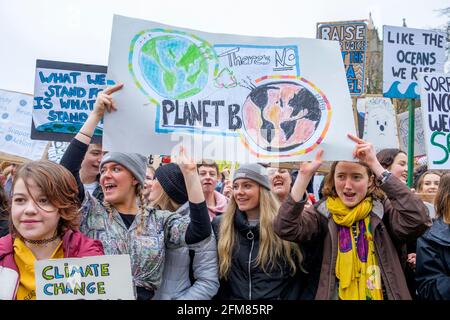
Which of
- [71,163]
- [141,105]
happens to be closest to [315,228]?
[141,105]

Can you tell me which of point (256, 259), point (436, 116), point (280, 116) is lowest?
point (256, 259)

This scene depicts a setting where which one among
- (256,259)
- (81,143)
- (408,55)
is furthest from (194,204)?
(408,55)

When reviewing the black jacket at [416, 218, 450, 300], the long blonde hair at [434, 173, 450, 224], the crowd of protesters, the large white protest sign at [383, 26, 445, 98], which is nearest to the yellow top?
the crowd of protesters

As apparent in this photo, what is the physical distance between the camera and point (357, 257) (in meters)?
3.17

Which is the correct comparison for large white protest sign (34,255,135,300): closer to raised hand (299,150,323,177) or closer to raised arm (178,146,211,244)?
raised arm (178,146,211,244)

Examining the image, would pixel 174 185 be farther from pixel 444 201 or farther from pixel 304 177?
pixel 444 201

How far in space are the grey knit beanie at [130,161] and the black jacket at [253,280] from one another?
2.41ft

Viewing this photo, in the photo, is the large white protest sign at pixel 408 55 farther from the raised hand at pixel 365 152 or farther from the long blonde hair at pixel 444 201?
the raised hand at pixel 365 152

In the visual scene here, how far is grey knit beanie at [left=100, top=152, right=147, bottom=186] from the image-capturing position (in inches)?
125

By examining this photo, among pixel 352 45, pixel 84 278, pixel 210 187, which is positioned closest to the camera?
pixel 84 278

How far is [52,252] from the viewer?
8.13ft

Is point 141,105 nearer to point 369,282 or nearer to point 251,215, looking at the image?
point 251,215

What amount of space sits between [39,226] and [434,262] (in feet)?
6.79

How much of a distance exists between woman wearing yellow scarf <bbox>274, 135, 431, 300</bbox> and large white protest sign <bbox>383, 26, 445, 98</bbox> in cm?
236
